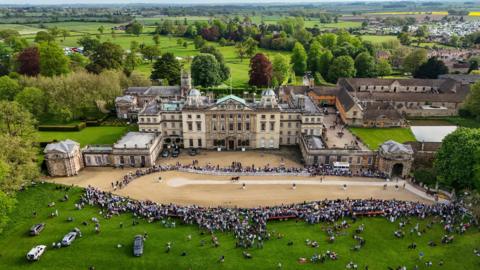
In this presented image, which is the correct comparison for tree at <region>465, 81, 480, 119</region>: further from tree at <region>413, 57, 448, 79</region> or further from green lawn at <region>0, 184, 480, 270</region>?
green lawn at <region>0, 184, 480, 270</region>

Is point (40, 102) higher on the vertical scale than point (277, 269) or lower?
higher

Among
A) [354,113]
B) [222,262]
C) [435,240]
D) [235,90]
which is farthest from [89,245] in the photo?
[235,90]

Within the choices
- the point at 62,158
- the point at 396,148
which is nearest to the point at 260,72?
the point at 396,148

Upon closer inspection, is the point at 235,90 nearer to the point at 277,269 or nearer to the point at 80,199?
the point at 80,199

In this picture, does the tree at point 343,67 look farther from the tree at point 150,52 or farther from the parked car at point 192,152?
the tree at point 150,52

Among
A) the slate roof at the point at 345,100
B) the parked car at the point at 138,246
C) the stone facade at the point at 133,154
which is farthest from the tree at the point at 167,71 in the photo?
the parked car at the point at 138,246
